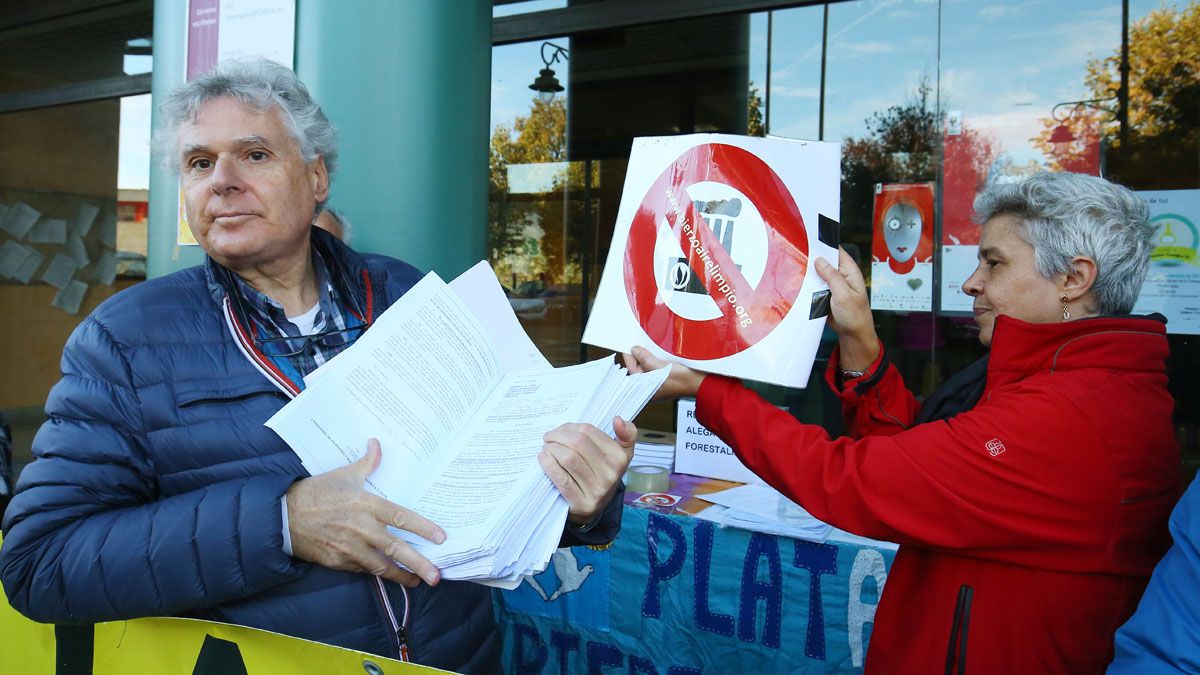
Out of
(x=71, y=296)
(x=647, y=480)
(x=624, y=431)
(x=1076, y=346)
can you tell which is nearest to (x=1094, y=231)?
(x=1076, y=346)

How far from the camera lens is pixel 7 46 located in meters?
6.71

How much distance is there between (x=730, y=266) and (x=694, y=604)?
5.21 feet

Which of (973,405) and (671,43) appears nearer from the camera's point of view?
(973,405)

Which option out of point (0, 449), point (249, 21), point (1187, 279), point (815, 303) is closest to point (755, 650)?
point (815, 303)

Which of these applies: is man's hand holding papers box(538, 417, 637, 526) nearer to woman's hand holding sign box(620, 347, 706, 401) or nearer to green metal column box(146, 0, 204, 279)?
woman's hand holding sign box(620, 347, 706, 401)

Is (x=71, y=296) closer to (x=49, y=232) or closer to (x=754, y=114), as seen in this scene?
(x=49, y=232)

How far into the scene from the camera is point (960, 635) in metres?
1.42

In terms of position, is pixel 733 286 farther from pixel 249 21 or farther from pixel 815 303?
pixel 249 21

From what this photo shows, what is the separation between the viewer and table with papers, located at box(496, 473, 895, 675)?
2402 mm

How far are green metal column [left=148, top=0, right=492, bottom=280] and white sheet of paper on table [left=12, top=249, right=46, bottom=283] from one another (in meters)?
6.84

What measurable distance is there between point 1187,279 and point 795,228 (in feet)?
12.5

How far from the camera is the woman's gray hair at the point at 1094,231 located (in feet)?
4.83

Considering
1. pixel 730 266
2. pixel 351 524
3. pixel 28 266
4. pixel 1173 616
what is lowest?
pixel 1173 616

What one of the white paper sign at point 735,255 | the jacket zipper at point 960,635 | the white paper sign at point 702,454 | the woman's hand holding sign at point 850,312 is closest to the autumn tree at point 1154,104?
the white paper sign at point 702,454
